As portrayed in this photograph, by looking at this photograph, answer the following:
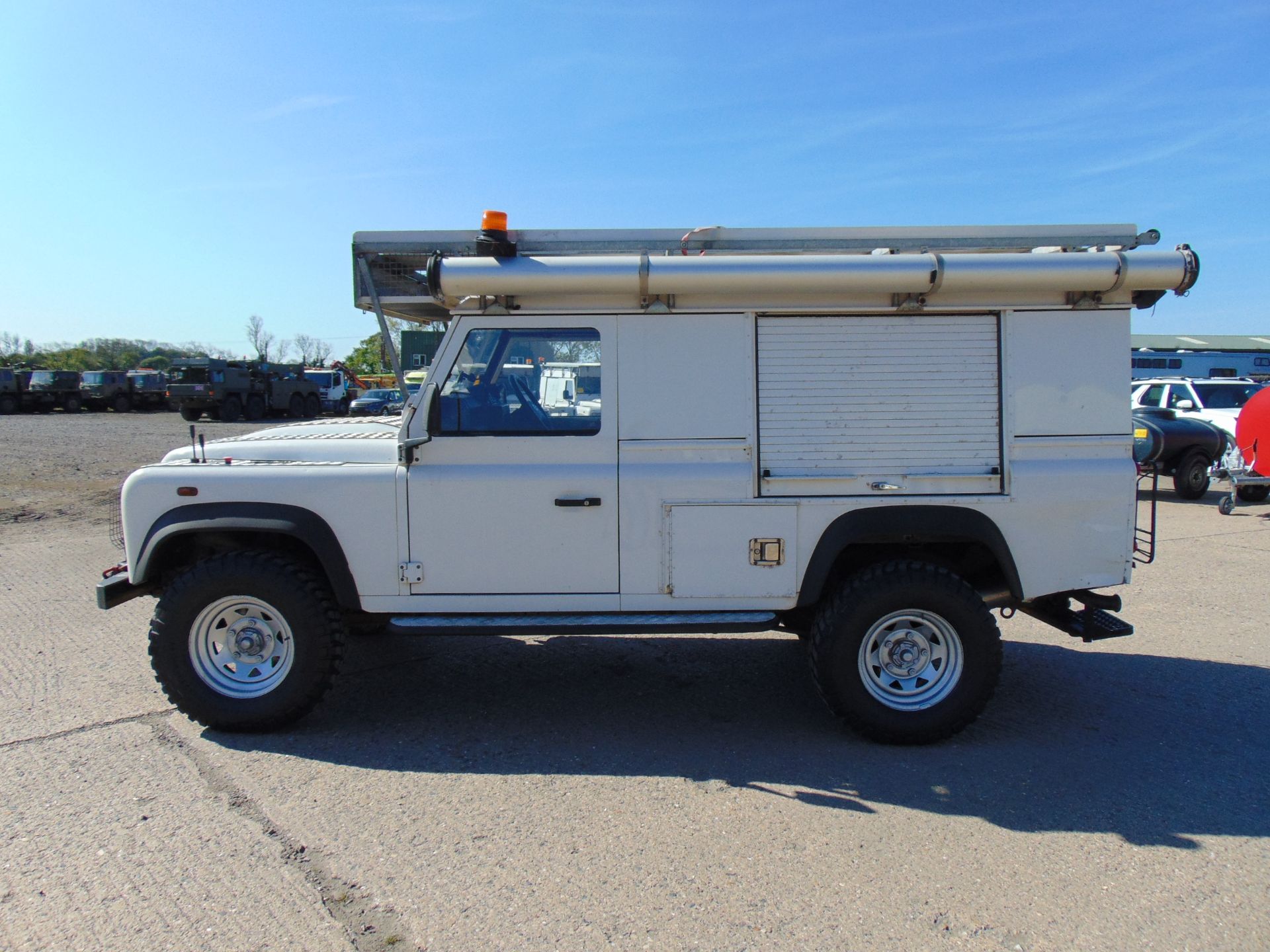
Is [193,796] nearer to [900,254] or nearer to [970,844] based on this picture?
[970,844]

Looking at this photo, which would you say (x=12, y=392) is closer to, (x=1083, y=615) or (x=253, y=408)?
(x=253, y=408)

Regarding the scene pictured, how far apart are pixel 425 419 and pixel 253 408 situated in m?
32.0

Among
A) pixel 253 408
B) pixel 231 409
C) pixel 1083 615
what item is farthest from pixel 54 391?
pixel 1083 615

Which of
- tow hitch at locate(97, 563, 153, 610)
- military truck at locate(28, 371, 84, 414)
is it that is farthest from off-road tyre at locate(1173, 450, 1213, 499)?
military truck at locate(28, 371, 84, 414)

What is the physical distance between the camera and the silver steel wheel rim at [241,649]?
14.1 ft

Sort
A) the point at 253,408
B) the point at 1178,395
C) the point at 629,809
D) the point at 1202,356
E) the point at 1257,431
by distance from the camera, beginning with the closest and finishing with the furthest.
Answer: the point at 629,809 → the point at 1257,431 → the point at 1178,395 → the point at 253,408 → the point at 1202,356

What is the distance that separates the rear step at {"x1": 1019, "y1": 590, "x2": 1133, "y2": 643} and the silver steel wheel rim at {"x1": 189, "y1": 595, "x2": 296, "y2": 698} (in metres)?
3.92

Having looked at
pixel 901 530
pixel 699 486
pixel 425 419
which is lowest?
pixel 901 530

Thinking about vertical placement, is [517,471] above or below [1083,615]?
above

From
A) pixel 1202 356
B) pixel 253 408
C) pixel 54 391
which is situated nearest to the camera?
pixel 253 408

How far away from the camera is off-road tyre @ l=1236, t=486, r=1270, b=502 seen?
41.8 ft

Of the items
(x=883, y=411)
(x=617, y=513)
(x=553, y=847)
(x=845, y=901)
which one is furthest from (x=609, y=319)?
(x=845, y=901)

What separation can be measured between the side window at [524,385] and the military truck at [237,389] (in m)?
30.6

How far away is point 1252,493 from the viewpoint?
1275cm
